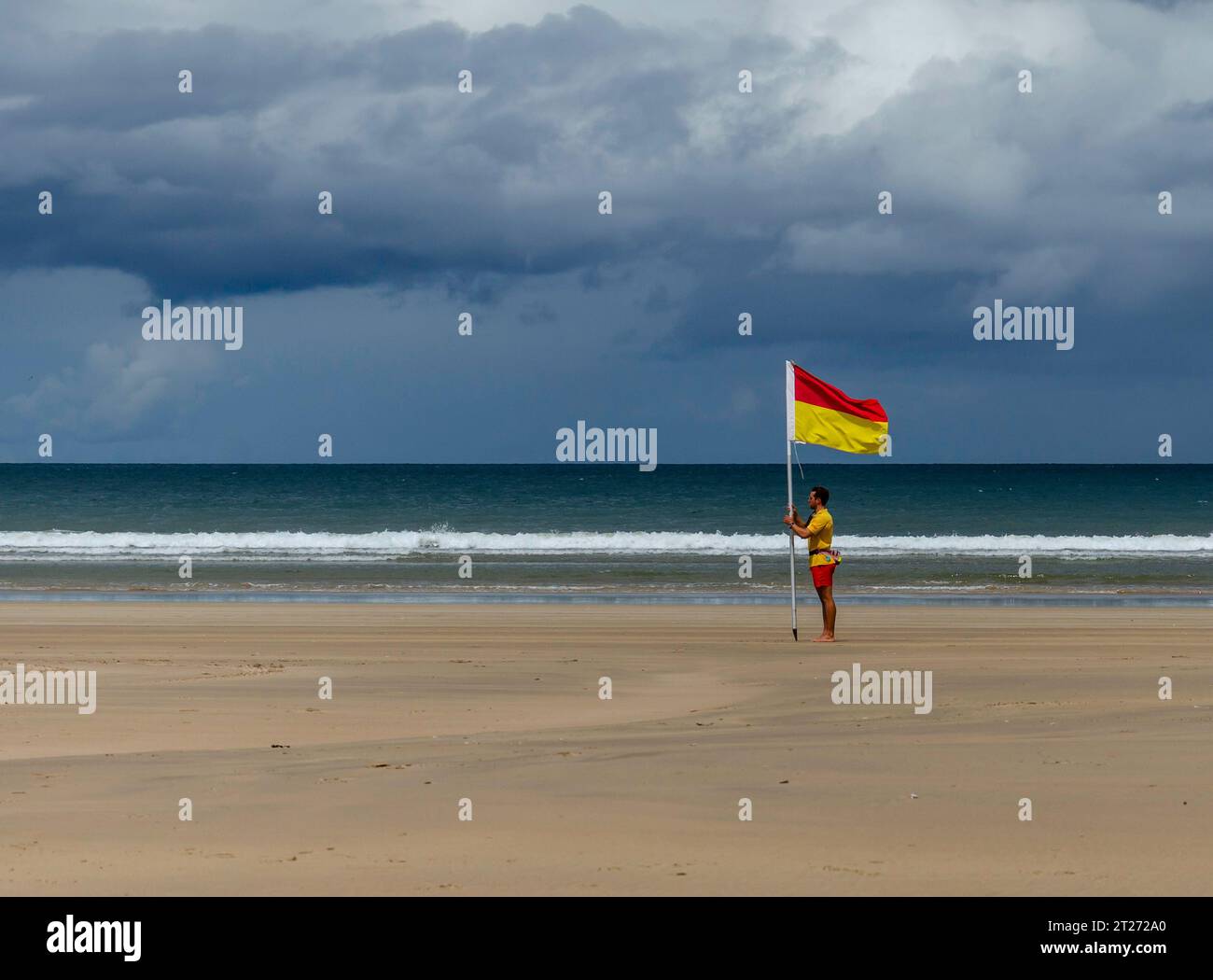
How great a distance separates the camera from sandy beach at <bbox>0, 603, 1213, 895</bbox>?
232 inches

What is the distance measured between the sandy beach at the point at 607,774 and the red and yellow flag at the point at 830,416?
2.47m

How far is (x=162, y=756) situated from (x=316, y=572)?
2061 centimetres

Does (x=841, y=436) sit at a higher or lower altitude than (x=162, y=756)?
higher

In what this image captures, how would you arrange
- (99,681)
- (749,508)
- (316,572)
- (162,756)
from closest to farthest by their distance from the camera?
1. (162,756)
2. (99,681)
3. (316,572)
4. (749,508)

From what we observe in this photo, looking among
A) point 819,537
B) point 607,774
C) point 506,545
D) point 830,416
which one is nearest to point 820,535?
point 819,537

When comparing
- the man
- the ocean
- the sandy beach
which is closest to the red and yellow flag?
the man

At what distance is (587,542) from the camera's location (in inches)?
1586

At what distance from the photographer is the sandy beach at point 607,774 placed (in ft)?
19.4

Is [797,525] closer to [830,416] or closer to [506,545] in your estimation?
[830,416]

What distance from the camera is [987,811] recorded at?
6914 mm

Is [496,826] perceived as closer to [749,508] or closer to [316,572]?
[316,572]

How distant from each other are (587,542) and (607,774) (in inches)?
1275

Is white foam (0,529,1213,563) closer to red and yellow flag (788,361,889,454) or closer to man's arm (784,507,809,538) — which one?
red and yellow flag (788,361,889,454)
